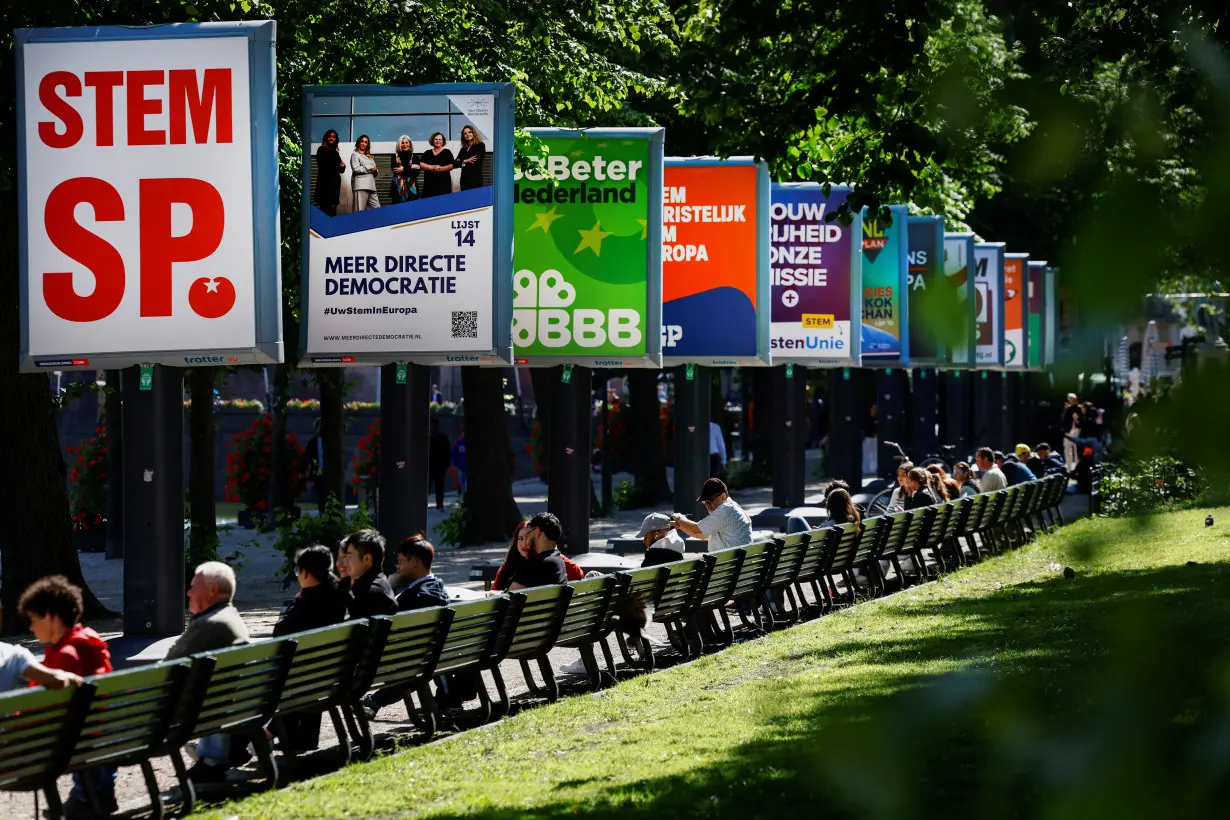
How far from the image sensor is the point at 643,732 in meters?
10.6

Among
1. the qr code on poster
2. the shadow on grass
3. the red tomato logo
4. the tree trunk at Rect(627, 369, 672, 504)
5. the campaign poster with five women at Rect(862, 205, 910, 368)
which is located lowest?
the tree trunk at Rect(627, 369, 672, 504)

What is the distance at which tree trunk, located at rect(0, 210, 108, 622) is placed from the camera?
17.0m

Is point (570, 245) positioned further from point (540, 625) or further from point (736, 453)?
point (736, 453)


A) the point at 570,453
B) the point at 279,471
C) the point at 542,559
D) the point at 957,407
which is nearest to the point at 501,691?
the point at 542,559

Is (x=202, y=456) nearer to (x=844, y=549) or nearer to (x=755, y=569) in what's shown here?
(x=844, y=549)

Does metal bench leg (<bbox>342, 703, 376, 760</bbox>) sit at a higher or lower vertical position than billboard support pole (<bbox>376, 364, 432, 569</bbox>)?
lower

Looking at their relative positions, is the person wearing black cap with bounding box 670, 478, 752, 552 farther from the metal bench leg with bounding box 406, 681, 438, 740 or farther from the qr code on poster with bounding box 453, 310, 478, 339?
the metal bench leg with bounding box 406, 681, 438, 740

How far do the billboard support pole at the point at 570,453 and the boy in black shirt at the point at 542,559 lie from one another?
823 cm

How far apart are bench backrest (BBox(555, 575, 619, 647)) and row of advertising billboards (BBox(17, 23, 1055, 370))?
2.60 meters

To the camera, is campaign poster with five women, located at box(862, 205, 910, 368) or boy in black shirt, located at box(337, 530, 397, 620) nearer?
boy in black shirt, located at box(337, 530, 397, 620)

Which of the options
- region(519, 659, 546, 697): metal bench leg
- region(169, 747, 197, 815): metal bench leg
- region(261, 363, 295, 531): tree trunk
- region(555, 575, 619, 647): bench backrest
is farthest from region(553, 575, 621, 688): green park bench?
region(261, 363, 295, 531): tree trunk

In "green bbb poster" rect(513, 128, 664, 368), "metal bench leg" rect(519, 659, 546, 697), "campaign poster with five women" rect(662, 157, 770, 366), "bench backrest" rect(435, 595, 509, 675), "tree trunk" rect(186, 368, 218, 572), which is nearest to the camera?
"bench backrest" rect(435, 595, 509, 675)

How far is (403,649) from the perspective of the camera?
1070cm

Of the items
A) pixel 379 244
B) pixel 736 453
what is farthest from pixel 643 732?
pixel 736 453
